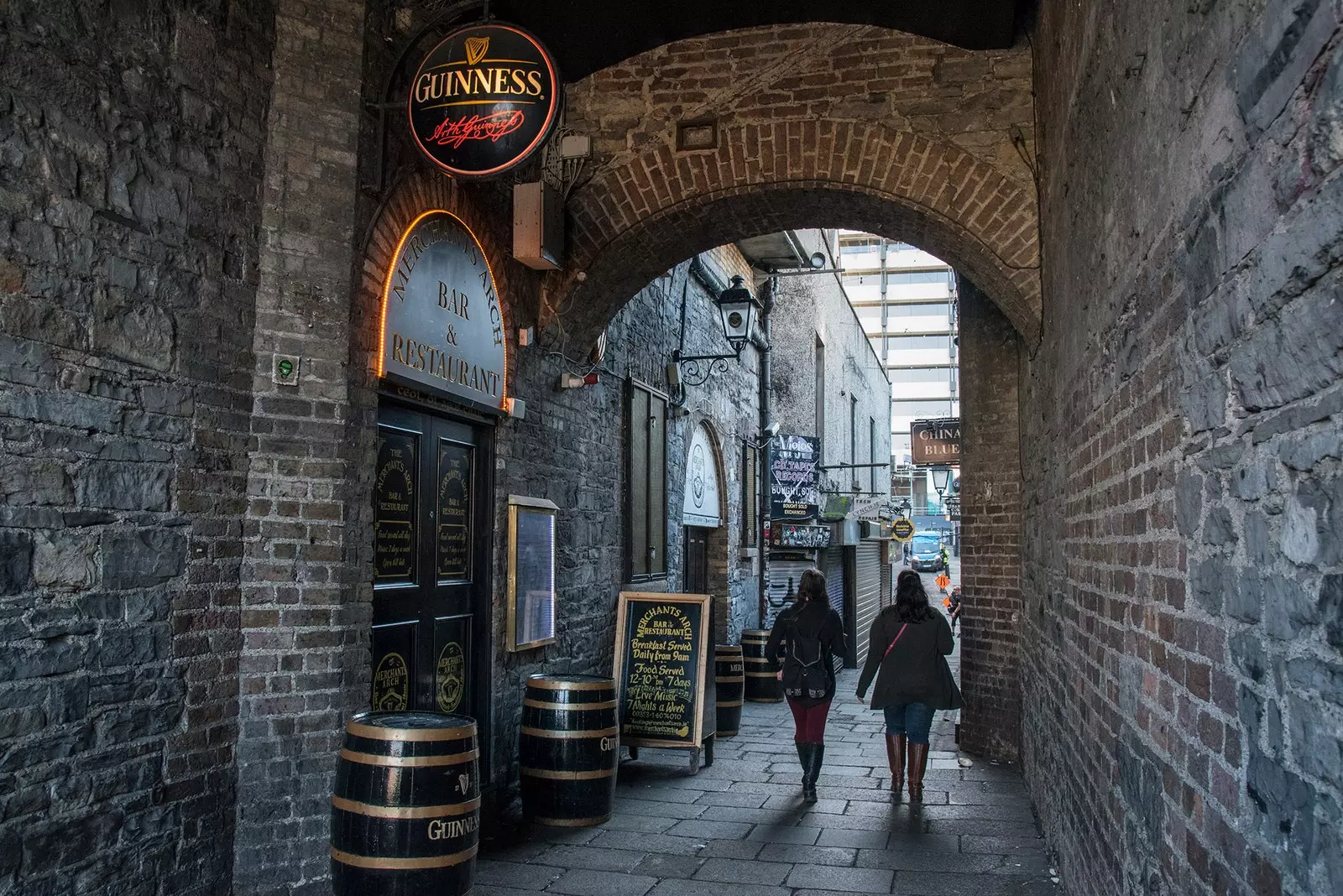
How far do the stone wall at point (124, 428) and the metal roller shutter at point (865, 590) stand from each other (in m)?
12.9

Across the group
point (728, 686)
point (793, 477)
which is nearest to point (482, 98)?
point (728, 686)

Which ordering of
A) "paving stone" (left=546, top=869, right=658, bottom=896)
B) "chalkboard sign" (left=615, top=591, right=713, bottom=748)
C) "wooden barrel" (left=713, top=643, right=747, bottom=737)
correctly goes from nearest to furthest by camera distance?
"paving stone" (left=546, top=869, right=658, bottom=896)
"chalkboard sign" (left=615, top=591, right=713, bottom=748)
"wooden barrel" (left=713, top=643, right=747, bottom=737)

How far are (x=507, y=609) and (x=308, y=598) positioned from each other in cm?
199

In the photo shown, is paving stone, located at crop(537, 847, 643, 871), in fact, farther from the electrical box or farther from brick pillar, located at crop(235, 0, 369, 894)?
the electrical box

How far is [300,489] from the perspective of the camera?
475cm

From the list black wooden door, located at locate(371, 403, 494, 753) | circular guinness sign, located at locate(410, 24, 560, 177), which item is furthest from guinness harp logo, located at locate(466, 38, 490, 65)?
black wooden door, located at locate(371, 403, 494, 753)

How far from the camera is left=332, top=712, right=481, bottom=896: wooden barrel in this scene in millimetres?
3879

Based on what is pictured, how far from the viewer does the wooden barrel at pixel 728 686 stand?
370 inches

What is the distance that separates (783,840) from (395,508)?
9.54 ft

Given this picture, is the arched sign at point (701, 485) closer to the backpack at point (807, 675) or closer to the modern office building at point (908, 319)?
the backpack at point (807, 675)

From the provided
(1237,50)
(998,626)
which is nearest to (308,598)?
(1237,50)

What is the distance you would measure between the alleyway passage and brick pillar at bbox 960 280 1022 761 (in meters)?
0.60

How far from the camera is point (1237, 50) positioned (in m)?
2.06

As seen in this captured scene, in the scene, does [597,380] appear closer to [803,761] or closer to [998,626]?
[803,761]
